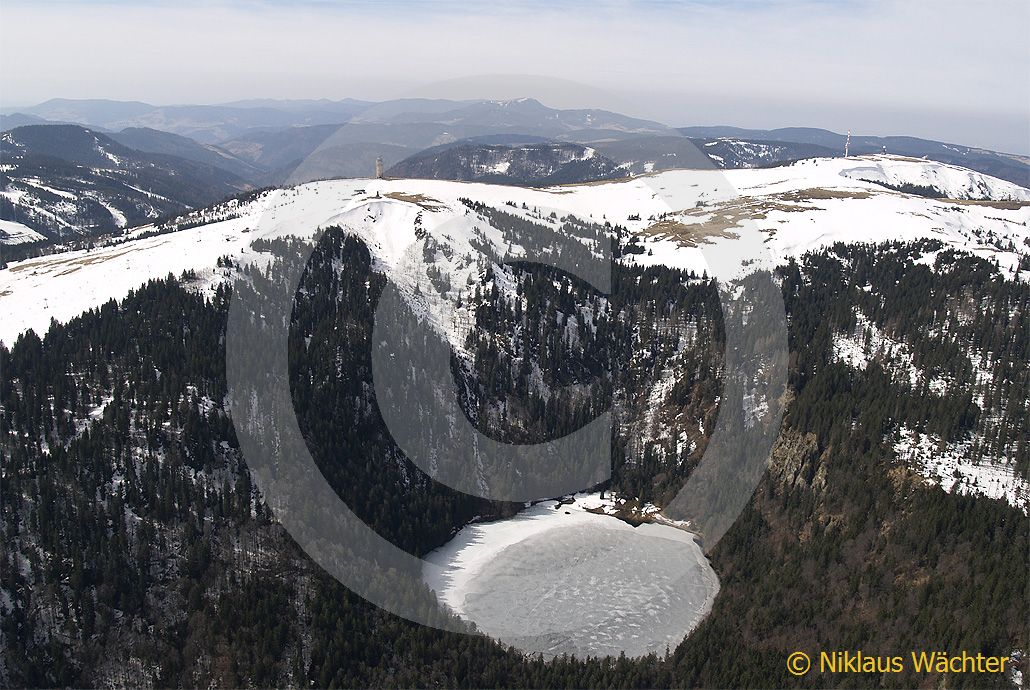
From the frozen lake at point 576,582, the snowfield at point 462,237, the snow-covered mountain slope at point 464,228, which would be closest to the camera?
the frozen lake at point 576,582

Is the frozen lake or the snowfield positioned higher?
the snowfield

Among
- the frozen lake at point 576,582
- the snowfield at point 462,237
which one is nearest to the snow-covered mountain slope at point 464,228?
the snowfield at point 462,237

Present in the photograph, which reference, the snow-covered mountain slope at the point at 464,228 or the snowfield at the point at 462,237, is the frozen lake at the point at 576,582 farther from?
the snow-covered mountain slope at the point at 464,228

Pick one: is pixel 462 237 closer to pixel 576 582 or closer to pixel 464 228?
pixel 464 228

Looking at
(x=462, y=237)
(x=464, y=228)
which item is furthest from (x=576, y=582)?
(x=464, y=228)

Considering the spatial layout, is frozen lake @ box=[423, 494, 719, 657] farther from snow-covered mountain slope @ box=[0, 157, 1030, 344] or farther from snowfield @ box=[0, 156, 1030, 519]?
snow-covered mountain slope @ box=[0, 157, 1030, 344]

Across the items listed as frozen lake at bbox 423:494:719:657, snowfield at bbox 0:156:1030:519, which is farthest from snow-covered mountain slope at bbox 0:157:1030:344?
frozen lake at bbox 423:494:719:657
